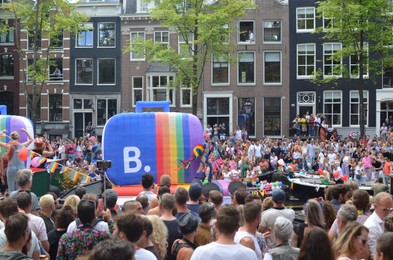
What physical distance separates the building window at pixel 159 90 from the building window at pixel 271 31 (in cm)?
672

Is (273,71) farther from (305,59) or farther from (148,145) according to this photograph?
(148,145)

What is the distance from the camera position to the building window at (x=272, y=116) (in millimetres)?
37125

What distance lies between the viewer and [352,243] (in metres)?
5.21

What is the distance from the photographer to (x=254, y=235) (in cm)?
601

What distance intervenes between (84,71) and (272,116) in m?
13.1

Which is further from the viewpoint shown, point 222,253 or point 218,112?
point 218,112

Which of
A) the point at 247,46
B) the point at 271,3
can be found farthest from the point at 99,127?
the point at 271,3

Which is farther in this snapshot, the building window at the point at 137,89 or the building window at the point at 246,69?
the building window at the point at 137,89

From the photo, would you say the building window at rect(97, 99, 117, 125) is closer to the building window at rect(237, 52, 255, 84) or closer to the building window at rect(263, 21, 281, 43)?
the building window at rect(237, 52, 255, 84)

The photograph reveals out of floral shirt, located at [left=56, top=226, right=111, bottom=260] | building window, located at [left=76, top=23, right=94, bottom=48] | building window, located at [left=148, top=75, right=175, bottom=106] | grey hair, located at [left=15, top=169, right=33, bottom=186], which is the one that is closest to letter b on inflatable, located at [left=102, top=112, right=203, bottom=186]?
grey hair, located at [left=15, top=169, right=33, bottom=186]

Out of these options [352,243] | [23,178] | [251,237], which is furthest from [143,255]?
[23,178]

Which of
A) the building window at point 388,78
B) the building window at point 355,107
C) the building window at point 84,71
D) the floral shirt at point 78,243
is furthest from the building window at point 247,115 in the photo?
the floral shirt at point 78,243

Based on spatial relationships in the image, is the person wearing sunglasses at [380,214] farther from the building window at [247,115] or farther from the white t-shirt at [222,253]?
the building window at [247,115]

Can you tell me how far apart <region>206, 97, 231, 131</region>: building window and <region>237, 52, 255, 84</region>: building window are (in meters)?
1.61
